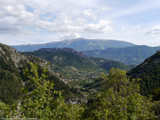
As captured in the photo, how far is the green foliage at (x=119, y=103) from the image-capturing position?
2136 cm

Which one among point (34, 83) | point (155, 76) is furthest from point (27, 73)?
point (155, 76)

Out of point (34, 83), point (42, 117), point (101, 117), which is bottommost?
point (101, 117)

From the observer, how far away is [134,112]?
832 inches

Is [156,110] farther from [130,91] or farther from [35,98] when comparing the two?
[35,98]

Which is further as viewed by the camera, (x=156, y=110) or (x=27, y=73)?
(x=156, y=110)

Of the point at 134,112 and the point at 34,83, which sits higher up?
the point at 34,83

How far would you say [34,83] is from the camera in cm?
1809

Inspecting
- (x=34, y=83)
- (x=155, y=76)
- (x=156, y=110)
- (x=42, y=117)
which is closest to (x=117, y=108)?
(x=42, y=117)

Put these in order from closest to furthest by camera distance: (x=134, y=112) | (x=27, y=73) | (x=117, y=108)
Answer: (x=27, y=73), (x=134, y=112), (x=117, y=108)

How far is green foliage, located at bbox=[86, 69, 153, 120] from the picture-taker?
21.4 m

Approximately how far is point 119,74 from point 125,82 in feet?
8.21

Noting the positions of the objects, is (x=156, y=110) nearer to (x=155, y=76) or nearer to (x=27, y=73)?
(x=27, y=73)

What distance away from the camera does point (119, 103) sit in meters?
25.0

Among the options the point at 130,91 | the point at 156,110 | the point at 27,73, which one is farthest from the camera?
the point at 156,110
